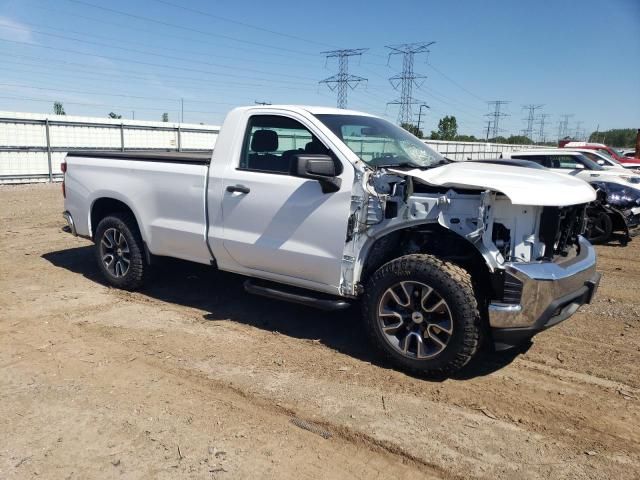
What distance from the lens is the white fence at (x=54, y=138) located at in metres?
16.8

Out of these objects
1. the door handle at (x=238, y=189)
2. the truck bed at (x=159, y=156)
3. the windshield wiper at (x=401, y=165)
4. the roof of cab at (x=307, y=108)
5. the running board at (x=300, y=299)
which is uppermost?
the roof of cab at (x=307, y=108)

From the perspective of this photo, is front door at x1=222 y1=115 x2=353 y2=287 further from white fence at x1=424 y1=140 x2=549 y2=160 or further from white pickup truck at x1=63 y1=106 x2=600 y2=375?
white fence at x1=424 y1=140 x2=549 y2=160

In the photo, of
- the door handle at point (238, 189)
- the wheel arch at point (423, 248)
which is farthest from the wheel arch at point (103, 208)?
the wheel arch at point (423, 248)

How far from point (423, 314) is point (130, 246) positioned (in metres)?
3.42

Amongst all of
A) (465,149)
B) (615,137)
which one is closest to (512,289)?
(465,149)

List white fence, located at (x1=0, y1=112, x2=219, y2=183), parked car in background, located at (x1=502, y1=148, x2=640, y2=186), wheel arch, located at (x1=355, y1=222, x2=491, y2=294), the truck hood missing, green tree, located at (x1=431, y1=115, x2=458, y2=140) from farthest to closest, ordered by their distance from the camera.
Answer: green tree, located at (x1=431, y1=115, x2=458, y2=140)
white fence, located at (x1=0, y1=112, x2=219, y2=183)
parked car in background, located at (x1=502, y1=148, x2=640, y2=186)
wheel arch, located at (x1=355, y1=222, x2=491, y2=294)
the truck hood missing

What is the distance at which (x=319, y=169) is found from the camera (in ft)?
13.6

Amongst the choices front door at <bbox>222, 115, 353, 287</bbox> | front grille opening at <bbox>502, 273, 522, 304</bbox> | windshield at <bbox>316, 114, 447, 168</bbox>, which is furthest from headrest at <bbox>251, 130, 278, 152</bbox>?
front grille opening at <bbox>502, 273, 522, 304</bbox>

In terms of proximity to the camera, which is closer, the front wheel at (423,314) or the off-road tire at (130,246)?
the front wheel at (423,314)

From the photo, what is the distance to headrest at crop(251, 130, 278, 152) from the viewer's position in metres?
4.93

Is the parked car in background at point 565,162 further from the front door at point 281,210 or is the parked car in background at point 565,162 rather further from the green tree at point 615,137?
the green tree at point 615,137

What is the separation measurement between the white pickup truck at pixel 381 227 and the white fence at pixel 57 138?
12.9 m

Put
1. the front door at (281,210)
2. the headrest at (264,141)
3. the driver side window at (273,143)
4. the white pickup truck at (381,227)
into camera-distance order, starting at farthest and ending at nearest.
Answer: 1. the headrest at (264,141)
2. the driver side window at (273,143)
3. the front door at (281,210)
4. the white pickup truck at (381,227)

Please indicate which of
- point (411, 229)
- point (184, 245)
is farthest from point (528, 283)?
point (184, 245)
